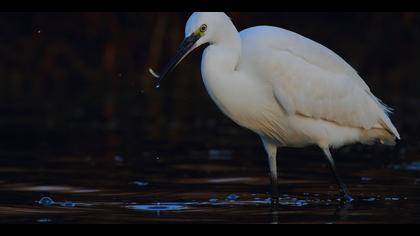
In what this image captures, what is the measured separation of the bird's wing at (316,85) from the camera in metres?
9.39

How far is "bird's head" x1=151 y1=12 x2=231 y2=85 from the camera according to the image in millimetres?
8695

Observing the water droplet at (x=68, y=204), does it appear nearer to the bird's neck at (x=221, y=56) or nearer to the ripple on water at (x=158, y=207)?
the ripple on water at (x=158, y=207)

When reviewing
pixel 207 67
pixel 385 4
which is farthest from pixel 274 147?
pixel 385 4

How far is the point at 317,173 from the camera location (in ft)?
37.6

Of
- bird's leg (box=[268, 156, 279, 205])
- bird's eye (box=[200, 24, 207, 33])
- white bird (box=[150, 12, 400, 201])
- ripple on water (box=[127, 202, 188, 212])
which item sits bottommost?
ripple on water (box=[127, 202, 188, 212])

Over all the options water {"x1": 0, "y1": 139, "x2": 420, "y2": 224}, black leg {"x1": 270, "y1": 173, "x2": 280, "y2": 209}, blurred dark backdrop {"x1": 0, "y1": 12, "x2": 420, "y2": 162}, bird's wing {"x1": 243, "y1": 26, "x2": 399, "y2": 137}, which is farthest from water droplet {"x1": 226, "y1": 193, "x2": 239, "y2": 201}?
blurred dark backdrop {"x1": 0, "y1": 12, "x2": 420, "y2": 162}

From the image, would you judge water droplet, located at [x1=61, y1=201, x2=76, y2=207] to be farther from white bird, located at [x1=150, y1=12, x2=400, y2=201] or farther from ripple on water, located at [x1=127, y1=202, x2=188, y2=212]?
white bird, located at [x1=150, y1=12, x2=400, y2=201]

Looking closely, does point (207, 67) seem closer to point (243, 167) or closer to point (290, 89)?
point (290, 89)

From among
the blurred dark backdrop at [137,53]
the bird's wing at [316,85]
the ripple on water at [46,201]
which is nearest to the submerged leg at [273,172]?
the bird's wing at [316,85]

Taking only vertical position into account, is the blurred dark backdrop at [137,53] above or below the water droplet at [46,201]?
above

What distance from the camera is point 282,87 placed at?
9.38 metres

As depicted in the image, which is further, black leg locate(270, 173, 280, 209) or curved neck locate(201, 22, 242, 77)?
black leg locate(270, 173, 280, 209)

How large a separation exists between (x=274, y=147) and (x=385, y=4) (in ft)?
16.1

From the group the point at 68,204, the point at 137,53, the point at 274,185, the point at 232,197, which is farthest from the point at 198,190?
the point at 137,53
